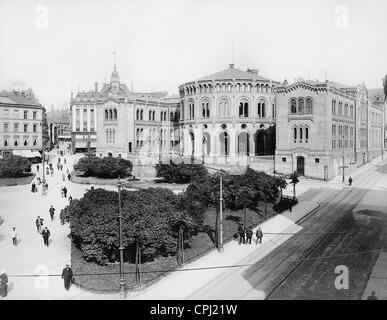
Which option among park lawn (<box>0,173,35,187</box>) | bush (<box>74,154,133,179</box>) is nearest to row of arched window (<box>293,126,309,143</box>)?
bush (<box>74,154,133,179</box>)

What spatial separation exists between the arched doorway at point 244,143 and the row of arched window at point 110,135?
24434mm

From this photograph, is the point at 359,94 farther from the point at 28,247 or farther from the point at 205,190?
the point at 28,247

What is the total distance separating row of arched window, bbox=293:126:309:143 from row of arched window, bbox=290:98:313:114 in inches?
92.5

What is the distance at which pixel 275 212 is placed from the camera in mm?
38906

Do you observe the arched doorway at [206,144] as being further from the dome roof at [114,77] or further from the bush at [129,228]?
the dome roof at [114,77]

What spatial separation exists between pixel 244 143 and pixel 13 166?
38770 mm

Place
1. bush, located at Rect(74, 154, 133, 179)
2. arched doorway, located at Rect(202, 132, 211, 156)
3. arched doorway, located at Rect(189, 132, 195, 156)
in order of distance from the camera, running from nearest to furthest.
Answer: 1. bush, located at Rect(74, 154, 133, 179)
2. arched doorway, located at Rect(202, 132, 211, 156)
3. arched doorway, located at Rect(189, 132, 195, 156)

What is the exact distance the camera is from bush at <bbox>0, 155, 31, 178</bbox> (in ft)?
182

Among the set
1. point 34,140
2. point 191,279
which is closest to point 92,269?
point 191,279

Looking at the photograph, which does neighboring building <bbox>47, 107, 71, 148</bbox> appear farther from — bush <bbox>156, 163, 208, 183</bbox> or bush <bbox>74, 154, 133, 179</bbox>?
bush <bbox>156, 163, 208, 183</bbox>

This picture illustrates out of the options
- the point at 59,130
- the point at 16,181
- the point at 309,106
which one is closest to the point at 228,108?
the point at 309,106

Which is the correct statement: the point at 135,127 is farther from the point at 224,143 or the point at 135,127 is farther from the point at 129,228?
the point at 129,228

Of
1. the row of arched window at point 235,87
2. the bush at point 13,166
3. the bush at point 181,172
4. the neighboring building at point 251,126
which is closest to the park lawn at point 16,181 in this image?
the bush at point 13,166
